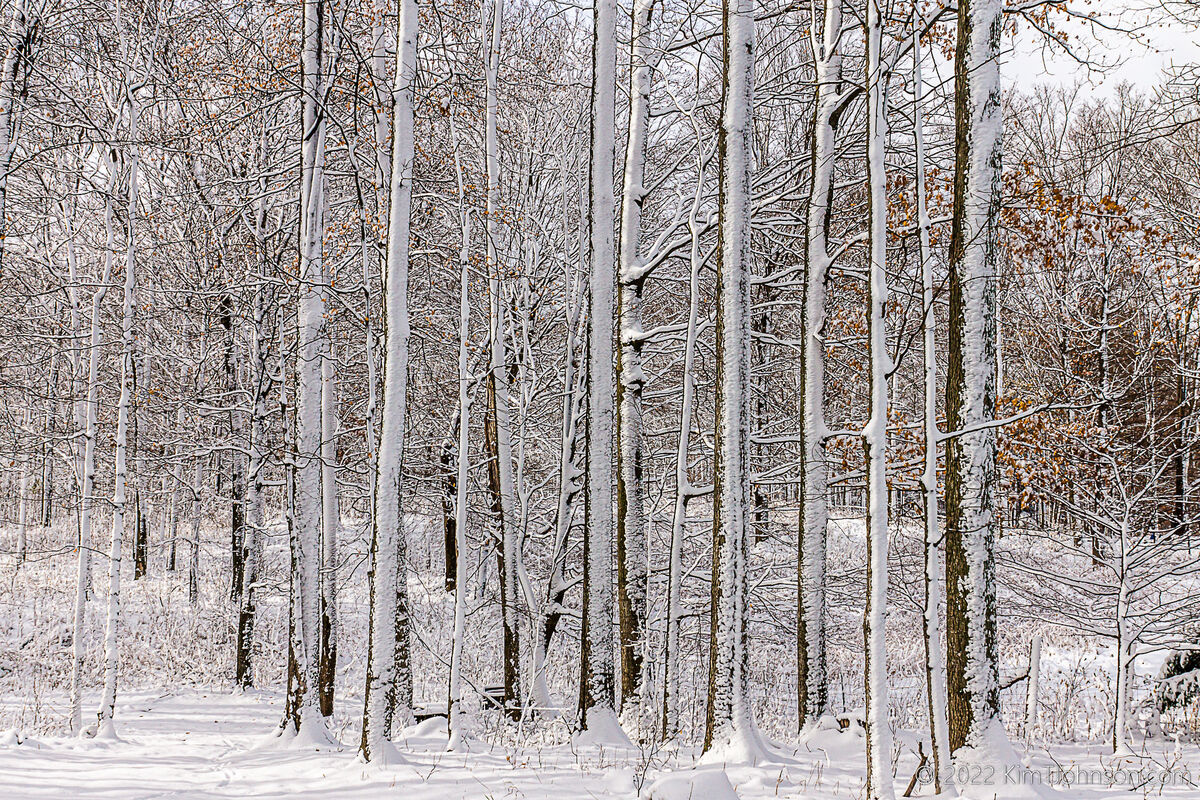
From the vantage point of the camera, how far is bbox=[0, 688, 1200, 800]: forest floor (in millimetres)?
5797

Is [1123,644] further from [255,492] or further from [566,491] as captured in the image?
[255,492]

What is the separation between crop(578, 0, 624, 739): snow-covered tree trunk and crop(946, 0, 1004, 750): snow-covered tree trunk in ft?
11.2

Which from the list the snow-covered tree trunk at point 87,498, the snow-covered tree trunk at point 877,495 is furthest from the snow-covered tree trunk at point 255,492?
the snow-covered tree trunk at point 877,495

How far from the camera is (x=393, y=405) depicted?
749cm

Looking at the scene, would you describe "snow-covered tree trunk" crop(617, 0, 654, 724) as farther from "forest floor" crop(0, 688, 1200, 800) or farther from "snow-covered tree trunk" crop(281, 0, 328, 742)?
"snow-covered tree trunk" crop(281, 0, 328, 742)

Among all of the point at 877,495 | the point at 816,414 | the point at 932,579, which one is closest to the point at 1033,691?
the point at 816,414

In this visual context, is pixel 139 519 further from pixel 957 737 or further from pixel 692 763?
pixel 957 737

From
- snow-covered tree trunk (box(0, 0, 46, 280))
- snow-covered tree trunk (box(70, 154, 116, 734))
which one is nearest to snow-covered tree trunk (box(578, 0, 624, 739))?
snow-covered tree trunk (box(0, 0, 46, 280))

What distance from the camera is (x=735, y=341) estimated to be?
7.52m

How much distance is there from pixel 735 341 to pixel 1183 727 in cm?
895

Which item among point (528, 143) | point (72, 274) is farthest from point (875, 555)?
point (72, 274)

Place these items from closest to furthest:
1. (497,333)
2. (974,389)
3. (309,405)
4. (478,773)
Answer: (478,773), (974,389), (309,405), (497,333)

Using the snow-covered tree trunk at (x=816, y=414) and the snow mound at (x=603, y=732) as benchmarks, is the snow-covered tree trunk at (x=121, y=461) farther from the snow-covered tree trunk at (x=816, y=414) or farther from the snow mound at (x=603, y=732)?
the snow-covered tree trunk at (x=816, y=414)

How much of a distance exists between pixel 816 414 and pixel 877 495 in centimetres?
333
